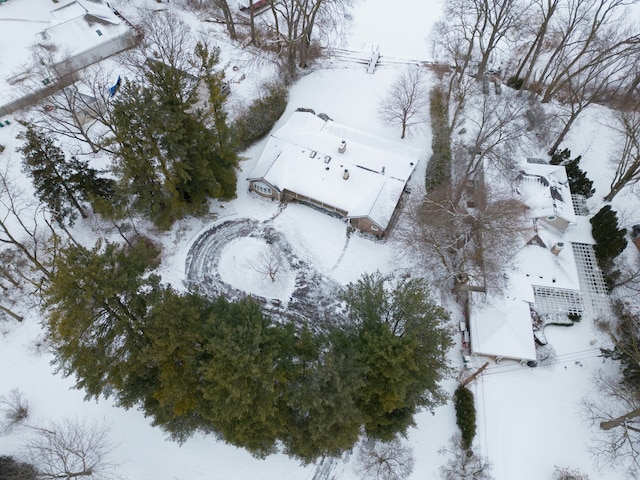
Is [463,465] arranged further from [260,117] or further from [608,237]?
[260,117]

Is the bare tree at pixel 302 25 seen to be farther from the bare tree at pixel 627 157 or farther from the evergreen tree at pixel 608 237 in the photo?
the evergreen tree at pixel 608 237

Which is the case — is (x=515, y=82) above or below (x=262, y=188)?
above

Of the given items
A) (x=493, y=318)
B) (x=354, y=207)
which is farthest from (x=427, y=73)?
(x=493, y=318)

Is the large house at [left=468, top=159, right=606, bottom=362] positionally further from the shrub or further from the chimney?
the shrub

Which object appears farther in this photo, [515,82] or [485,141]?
[515,82]

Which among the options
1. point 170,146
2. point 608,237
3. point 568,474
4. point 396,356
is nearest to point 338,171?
point 170,146

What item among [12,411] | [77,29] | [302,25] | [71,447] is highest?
[302,25]

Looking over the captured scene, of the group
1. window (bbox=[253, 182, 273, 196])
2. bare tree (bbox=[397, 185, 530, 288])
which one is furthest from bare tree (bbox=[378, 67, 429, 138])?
window (bbox=[253, 182, 273, 196])
